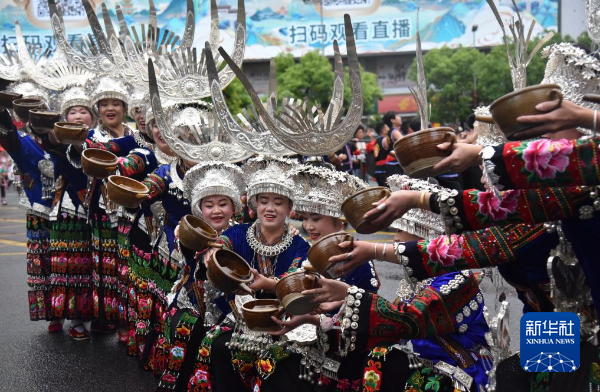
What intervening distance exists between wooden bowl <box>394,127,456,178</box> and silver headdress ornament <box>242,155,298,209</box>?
60.4 inches

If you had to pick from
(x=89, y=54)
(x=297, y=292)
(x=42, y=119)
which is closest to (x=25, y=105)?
(x=42, y=119)

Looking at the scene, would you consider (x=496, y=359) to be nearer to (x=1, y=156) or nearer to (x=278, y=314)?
(x=278, y=314)

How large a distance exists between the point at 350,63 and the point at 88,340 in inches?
160

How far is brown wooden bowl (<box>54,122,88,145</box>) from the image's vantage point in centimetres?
571

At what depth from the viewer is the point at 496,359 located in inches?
129

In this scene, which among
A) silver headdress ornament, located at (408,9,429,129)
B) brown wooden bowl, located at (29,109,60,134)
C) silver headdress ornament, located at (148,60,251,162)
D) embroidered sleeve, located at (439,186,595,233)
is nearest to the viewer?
embroidered sleeve, located at (439,186,595,233)

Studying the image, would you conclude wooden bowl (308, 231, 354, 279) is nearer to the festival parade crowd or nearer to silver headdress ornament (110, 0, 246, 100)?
the festival parade crowd

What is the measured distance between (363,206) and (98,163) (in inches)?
112

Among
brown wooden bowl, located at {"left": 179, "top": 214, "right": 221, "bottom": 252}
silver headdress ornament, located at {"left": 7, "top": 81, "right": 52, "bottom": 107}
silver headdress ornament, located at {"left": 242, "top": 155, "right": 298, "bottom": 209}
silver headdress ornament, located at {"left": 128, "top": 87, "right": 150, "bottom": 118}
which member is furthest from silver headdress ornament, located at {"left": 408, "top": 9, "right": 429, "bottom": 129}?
silver headdress ornament, located at {"left": 7, "top": 81, "right": 52, "bottom": 107}

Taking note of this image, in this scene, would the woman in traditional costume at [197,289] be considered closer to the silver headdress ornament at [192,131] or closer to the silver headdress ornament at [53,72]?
the silver headdress ornament at [192,131]

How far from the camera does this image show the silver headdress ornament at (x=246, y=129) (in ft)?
15.4

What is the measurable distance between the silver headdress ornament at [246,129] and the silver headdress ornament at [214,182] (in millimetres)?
256

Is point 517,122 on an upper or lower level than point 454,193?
upper

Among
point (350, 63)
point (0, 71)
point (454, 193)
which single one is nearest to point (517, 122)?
point (454, 193)
